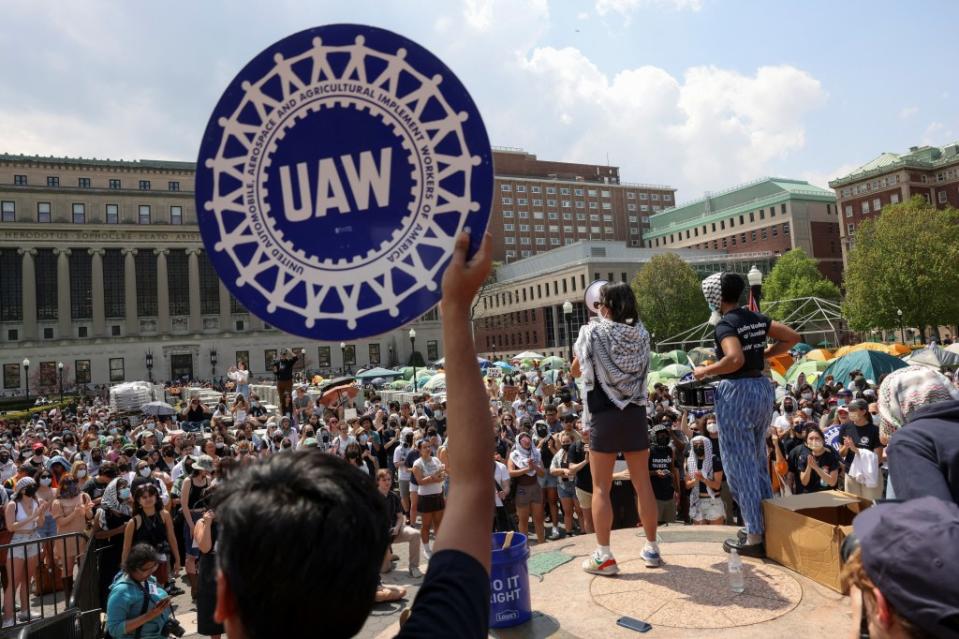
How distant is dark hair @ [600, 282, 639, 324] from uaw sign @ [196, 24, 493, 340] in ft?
9.67

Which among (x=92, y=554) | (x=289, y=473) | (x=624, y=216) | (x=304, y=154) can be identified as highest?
(x=624, y=216)

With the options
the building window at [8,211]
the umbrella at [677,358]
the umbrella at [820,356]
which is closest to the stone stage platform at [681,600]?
the umbrella at [820,356]

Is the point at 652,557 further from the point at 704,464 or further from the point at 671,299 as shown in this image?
the point at 671,299

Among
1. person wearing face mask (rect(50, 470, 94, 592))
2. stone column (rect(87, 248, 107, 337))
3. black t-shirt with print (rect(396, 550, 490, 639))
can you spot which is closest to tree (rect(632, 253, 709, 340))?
person wearing face mask (rect(50, 470, 94, 592))

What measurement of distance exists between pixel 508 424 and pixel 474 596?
15.3 metres

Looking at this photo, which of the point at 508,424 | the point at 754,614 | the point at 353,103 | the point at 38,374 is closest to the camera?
the point at 353,103

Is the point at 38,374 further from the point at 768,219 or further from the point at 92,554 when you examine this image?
the point at 768,219

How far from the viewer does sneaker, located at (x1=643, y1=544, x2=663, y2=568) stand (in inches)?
189

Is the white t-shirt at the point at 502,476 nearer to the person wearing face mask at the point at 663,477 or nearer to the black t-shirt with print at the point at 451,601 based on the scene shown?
the person wearing face mask at the point at 663,477

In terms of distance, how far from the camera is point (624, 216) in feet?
384

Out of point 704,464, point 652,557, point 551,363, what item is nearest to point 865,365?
point 704,464

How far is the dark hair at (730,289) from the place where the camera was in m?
5.02

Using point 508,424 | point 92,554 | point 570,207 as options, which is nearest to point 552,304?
point 570,207

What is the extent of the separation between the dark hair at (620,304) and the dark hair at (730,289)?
30.4 inches
